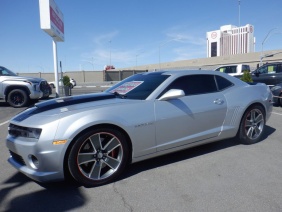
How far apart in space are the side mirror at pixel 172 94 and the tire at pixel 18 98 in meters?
8.31

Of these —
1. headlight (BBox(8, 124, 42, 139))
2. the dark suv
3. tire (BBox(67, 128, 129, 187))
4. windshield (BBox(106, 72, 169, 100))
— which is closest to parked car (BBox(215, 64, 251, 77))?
the dark suv

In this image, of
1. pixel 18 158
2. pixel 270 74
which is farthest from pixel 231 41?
pixel 18 158

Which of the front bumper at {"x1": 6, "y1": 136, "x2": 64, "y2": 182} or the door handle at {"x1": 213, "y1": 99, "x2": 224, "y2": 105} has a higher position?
the door handle at {"x1": 213, "y1": 99, "x2": 224, "y2": 105}

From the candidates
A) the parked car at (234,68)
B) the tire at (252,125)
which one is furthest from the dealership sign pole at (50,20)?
the tire at (252,125)

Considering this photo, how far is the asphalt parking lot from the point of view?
2713 millimetres

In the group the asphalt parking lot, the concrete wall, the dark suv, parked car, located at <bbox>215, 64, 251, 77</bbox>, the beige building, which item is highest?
the beige building

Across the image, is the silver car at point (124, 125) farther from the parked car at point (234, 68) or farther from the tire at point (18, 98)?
the parked car at point (234, 68)

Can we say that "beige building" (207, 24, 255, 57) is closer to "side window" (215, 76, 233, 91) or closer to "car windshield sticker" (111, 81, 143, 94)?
"side window" (215, 76, 233, 91)

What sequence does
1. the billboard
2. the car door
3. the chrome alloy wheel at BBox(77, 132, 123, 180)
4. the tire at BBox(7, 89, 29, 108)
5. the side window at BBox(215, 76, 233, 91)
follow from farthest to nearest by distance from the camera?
the billboard, the tire at BBox(7, 89, 29, 108), the side window at BBox(215, 76, 233, 91), the car door, the chrome alloy wheel at BBox(77, 132, 123, 180)

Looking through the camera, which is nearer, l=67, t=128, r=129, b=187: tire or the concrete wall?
l=67, t=128, r=129, b=187: tire

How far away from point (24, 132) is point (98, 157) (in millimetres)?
943

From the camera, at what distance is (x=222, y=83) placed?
4.50 metres

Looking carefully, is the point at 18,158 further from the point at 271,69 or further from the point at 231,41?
the point at 231,41

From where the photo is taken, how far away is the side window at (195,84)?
3982mm
